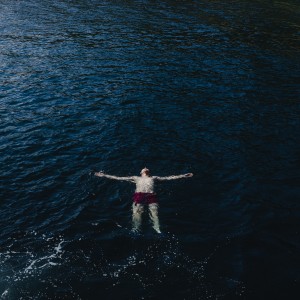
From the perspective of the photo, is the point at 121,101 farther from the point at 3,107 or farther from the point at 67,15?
the point at 67,15

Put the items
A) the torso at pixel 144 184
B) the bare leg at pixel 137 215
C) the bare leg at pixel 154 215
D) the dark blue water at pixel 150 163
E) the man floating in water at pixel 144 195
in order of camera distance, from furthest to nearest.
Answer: the torso at pixel 144 184 → the man floating in water at pixel 144 195 → the bare leg at pixel 137 215 → the bare leg at pixel 154 215 → the dark blue water at pixel 150 163

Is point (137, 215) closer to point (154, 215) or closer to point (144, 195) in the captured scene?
point (154, 215)

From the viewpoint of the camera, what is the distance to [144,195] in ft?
65.3

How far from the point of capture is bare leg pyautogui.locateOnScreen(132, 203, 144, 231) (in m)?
18.1

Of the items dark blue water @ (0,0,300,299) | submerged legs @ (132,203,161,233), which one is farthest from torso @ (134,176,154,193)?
submerged legs @ (132,203,161,233)

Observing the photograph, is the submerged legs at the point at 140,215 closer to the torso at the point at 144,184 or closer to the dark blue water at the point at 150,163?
the dark blue water at the point at 150,163

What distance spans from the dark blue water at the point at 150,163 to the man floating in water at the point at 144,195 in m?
0.40

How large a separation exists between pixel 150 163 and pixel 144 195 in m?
4.42

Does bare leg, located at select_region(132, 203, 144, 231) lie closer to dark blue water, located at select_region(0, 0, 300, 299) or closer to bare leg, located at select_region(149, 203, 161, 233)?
dark blue water, located at select_region(0, 0, 300, 299)

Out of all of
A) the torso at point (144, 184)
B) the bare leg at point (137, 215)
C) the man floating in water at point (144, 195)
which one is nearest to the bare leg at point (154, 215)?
the man floating in water at point (144, 195)

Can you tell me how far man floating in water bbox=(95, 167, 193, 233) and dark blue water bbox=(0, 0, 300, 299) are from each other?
1.30 feet

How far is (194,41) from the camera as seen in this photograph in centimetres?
5038

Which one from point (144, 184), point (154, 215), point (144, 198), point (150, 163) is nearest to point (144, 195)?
point (144, 198)

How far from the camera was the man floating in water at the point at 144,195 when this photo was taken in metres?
18.6
